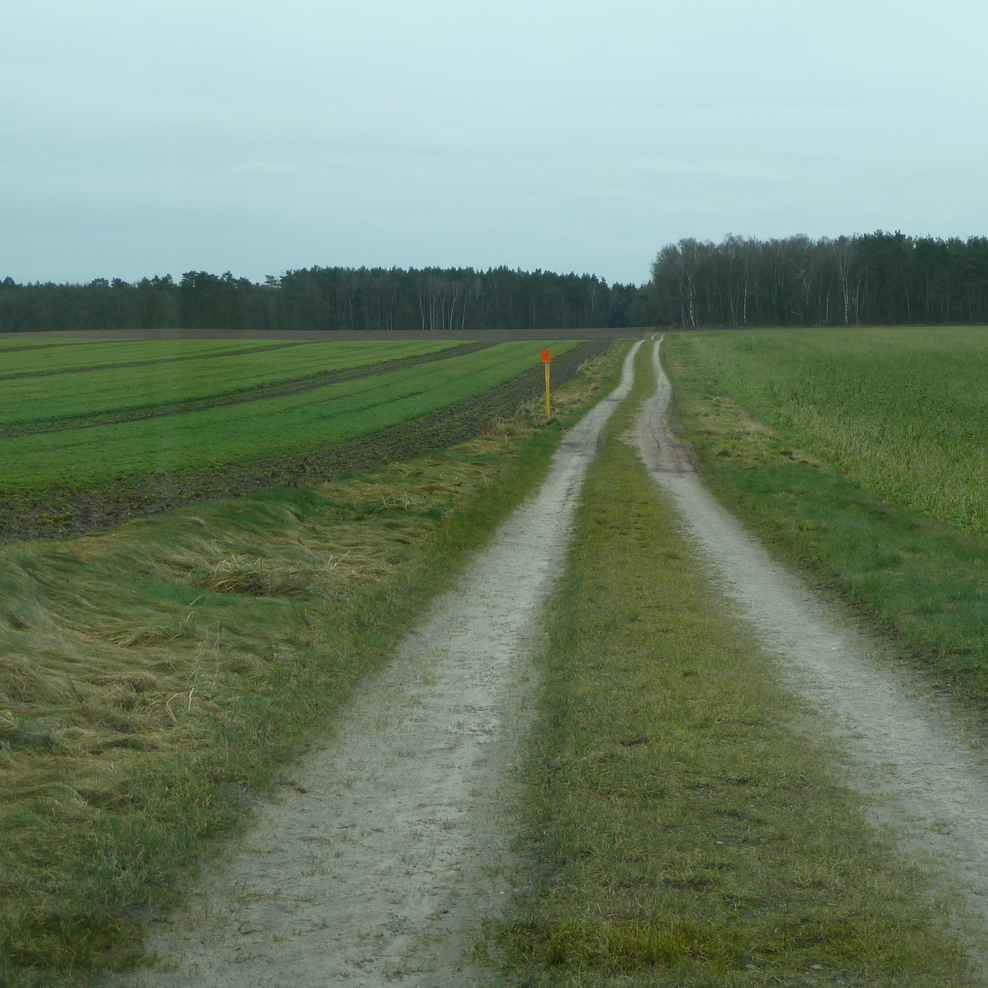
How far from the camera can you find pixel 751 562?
12836mm

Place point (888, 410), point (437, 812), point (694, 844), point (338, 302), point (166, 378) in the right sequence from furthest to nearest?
1. point (338, 302)
2. point (166, 378)
3. point (888, 410)
4. point (437, 812)
5. point (694, 844)

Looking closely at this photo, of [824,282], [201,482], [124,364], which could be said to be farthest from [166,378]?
[824,282]

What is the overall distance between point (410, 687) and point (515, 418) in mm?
24354

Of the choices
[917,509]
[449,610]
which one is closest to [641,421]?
[917,509]

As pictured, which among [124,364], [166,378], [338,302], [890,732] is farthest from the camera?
[338,302]

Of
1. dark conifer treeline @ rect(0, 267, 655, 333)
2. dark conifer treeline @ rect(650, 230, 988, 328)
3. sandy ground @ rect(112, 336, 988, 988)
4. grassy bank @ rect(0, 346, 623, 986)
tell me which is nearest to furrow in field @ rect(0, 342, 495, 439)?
grassy bank @ rect(0, 346, 623, 986)

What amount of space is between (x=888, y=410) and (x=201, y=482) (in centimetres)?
2330

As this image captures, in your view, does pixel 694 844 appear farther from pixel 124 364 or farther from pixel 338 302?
pixel 338 302

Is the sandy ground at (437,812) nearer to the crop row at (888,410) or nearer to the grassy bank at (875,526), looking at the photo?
the grassy bank at (875,526)

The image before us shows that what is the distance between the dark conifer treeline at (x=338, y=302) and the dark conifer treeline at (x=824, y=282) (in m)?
12.7

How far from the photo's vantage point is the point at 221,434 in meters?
28.3

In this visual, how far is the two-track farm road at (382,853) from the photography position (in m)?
4.21

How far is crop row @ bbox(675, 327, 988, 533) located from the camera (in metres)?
18.9

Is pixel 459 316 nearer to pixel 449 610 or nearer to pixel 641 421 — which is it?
pixel 641 421
